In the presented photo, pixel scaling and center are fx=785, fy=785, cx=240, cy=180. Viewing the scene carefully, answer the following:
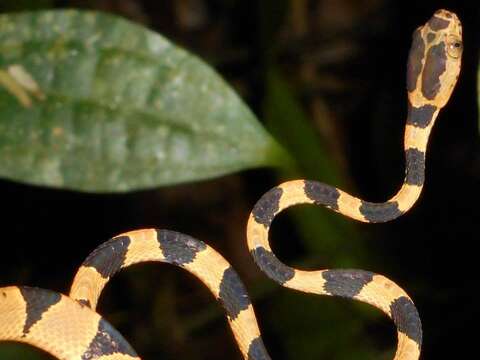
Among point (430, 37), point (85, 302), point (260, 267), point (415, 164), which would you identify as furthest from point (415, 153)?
point (85, 302)

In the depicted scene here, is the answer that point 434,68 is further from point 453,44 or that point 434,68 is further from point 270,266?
point 270,266

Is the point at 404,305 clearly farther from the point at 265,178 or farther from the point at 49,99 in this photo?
the point at 265,178

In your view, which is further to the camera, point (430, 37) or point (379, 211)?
point (430, 37)

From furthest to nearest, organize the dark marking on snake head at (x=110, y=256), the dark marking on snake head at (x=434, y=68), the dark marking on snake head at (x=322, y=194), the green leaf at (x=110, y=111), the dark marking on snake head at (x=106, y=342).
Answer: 1. the dark marking on snake head at (x=434, y=68)
2. the dark marking on snake head at (x=322, y=194)
3. the green leaf at (x=110, y=111)
4. the dark marking on snake head at (x=110, y=256)
5. the dark marking on snake head at (x=106, y=342)

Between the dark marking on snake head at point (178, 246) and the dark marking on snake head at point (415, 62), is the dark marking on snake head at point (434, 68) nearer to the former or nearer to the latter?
the dark marking on snake head at point (415, 62)

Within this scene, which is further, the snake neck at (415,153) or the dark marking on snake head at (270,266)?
the snake neck at (415,153)

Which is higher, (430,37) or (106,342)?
(430,37)

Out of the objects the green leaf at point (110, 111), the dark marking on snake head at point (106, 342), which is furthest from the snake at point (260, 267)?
the green leaf at point (110, 111)

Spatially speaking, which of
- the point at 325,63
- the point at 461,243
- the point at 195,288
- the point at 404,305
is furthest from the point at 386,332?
the point at 325,63
